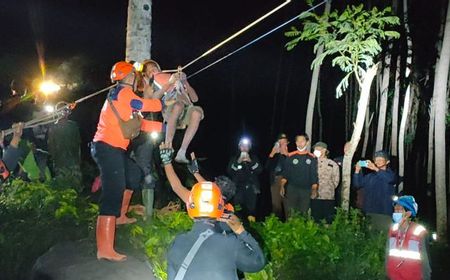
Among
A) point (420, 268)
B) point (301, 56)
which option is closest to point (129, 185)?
point (420, 268)

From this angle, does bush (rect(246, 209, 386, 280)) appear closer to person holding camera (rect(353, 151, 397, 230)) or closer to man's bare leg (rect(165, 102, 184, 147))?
person holding camera (rect(353, 151, 397, 230))

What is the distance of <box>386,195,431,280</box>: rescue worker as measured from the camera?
19.5 feet

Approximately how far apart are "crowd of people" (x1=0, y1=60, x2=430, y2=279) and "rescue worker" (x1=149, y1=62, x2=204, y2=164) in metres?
0.01

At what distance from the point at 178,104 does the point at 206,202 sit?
2788 millimetres

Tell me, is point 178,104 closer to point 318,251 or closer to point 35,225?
point 35,225

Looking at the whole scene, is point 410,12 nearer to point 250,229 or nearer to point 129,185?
point 250,229

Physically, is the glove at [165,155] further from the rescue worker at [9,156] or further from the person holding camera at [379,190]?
the person holding camera at [379,190]

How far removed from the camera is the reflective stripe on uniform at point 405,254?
6004 millimetres

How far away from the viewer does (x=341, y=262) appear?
7492 millimetres

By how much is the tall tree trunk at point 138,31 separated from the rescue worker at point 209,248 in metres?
4.40

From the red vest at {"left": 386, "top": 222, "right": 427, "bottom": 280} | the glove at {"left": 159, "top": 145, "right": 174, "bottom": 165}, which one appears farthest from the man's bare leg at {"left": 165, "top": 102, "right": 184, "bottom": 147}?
the red vest at {"left": 386, "top": 222, "right": 427, "bottom": 280}

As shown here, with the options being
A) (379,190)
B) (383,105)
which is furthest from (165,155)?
(383,105)

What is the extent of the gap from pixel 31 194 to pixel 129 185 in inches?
72.7

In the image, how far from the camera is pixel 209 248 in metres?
3.77
